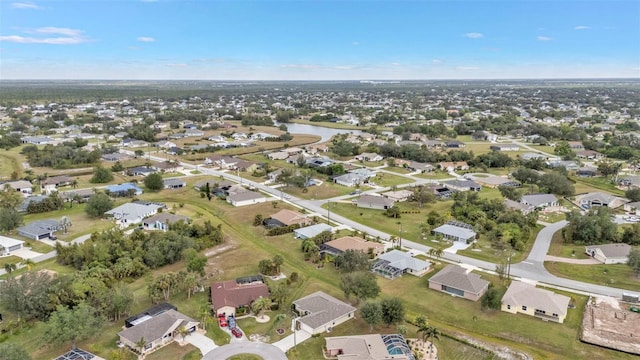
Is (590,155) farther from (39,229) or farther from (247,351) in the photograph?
(39,229)

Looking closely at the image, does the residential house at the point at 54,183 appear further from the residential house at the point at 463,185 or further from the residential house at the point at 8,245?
the residential house at the point at 463,185

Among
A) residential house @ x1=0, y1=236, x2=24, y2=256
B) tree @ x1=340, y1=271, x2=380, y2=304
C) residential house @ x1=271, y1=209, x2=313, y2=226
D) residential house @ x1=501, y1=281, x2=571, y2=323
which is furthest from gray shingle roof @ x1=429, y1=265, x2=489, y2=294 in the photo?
residential house @ x1=0, y1=236, x2=24, y2=256

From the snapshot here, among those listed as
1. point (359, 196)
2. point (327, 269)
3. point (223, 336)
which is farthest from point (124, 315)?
point (359, 196)

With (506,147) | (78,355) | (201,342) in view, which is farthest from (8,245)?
(506,147)

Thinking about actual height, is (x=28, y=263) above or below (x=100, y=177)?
below

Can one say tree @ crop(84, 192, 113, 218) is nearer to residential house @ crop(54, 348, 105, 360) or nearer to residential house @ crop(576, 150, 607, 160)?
residential house @ crop(54, 348, 105, 360)

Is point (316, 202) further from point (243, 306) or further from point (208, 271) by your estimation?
point (243, 306)
